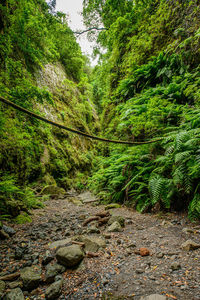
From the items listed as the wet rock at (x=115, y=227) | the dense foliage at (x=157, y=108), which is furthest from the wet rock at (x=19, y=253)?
the dense foliage at (x=157, y=108)

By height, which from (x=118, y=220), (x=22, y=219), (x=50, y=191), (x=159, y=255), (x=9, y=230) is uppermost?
(x=159, y=255)

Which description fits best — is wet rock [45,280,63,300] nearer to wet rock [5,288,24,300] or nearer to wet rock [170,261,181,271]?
wet rock [5,288,24,300]

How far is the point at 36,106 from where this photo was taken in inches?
274

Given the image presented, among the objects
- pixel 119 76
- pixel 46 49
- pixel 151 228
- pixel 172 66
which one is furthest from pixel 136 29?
pixel 151 228

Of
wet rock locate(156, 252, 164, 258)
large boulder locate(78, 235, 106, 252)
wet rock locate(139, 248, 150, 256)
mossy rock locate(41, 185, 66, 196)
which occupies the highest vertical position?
wet rock locate(156, 252, 164, 258)

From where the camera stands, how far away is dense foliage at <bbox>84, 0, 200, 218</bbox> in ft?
7.64

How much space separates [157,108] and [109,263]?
11.0 ft

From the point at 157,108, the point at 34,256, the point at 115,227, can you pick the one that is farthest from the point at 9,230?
the point at 157,108

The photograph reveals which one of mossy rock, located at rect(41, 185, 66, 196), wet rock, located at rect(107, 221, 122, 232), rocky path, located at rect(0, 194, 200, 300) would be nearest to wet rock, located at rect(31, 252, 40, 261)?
rocky path, located at rect(0, 194, 200, 300)

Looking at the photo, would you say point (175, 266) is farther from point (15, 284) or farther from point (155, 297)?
point (15, 284)

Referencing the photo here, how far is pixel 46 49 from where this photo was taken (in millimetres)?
6227

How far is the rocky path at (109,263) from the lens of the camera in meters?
1.07

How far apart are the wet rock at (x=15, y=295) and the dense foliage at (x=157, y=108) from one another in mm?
1971

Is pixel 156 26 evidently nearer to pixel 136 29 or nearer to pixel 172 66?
pixel 136 29
